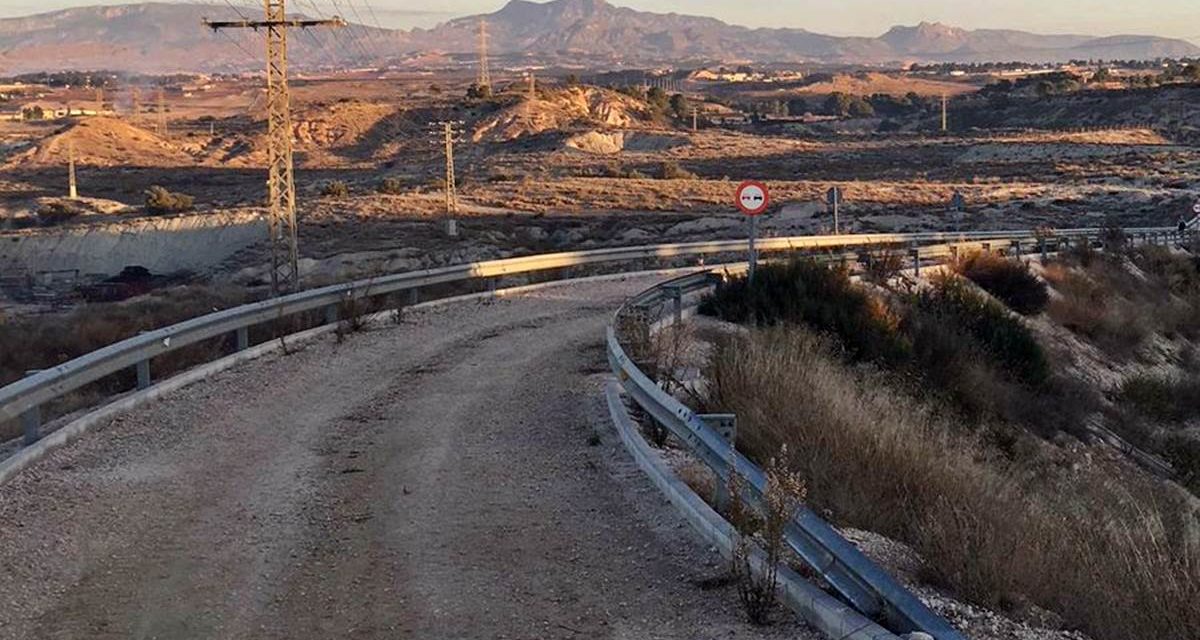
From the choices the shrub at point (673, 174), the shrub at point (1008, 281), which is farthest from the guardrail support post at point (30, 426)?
the shrub at point (673, 174)

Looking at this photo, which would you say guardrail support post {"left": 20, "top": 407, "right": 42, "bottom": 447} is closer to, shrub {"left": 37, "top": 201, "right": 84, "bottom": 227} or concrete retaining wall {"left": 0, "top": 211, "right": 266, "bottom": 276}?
concrete retaining wall {"left": 0, "top": 211, "right": 266, "bottom": 276}

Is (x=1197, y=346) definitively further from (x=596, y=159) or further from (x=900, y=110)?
(x=900, y=110)

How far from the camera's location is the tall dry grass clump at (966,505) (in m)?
5.87

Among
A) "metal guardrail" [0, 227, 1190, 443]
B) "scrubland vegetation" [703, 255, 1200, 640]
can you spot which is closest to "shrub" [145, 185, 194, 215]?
"metal guardrail" [0, 227, 1190, 443]

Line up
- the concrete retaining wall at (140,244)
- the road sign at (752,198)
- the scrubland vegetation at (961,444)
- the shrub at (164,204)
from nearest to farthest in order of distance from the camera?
1. the scrubland vegetation at (961,444)
2. the road sign at (752,198)
3. the concrete retaining wall at (140,244)
4. the shrub at (164,204)

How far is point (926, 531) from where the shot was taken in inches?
253

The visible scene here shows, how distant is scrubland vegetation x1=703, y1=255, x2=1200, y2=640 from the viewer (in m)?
6.00

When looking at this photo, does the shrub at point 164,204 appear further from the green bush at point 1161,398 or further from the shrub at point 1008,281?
the green bush at point 1161,398

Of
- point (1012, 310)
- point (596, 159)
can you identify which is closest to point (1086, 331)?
point (1012, 310)

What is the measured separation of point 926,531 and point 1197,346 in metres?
22.1

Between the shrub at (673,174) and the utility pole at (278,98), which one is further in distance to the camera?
the shrub at (673,174)

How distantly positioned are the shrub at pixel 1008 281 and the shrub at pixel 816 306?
638 centimetres

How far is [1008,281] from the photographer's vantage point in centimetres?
2461

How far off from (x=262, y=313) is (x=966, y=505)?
9971 millimetres
